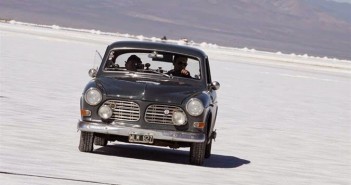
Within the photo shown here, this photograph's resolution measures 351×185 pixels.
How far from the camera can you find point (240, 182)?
43.1ft

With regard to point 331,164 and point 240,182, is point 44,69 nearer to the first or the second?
point 331,164

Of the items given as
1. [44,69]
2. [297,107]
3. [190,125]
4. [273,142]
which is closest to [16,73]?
[44,69]

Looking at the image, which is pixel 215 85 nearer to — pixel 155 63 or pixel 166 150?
pixel 155 63

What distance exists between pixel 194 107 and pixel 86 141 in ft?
5.31

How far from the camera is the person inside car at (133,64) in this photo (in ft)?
49.6

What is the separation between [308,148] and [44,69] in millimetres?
18928

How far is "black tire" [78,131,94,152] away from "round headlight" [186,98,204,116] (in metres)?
1.40

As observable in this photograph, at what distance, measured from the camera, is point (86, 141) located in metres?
14.4

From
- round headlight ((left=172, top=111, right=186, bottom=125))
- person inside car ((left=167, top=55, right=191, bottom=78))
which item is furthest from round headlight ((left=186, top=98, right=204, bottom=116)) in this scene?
person inside car ((left=167, top=55, right=191, bottom=78))

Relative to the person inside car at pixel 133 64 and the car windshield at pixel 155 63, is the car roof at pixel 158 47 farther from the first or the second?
the person inside car at pixel 133 64

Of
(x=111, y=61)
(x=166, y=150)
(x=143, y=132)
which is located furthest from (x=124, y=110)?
(x=166, y=150)

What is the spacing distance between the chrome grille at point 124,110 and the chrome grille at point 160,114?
145 mm

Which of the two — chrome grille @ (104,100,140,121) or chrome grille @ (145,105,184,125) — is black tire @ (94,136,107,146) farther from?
chrome grille @ (145,105,184,125)

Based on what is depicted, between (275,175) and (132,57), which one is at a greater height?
(132,57)
